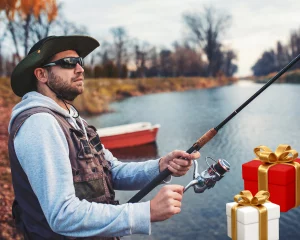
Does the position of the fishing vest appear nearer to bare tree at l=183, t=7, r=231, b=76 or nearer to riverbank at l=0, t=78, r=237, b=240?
riverbank at l=0, t=78, r=237, b=240

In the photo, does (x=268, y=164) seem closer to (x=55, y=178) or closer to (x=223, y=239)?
(x=223, y=239)

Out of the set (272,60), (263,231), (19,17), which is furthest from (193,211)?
(272,60)

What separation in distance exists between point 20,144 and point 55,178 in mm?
149

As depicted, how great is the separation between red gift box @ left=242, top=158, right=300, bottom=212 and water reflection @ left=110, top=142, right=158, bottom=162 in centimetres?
432

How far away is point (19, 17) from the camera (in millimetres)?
12992

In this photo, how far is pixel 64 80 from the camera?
1.45m

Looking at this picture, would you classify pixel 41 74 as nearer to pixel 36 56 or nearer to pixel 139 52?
pixel 36 56

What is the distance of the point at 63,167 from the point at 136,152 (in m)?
6.87

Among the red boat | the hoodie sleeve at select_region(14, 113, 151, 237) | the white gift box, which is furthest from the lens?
the red boat

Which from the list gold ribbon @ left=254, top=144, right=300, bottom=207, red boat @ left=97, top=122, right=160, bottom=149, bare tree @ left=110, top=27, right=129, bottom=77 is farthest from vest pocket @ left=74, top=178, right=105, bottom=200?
bare tree @ left=110, top=27, right=129, bottom=77

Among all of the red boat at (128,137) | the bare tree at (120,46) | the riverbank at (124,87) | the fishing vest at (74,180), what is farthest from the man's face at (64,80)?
the bare tree at (120,46)

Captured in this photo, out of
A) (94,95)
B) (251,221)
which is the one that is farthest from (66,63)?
(94,95)

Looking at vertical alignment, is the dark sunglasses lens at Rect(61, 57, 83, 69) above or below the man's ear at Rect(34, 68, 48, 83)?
above

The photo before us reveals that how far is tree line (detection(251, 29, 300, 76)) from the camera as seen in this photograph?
15.0 meters
